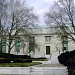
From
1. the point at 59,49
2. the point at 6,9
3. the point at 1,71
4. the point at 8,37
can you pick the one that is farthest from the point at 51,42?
the point at 1,71

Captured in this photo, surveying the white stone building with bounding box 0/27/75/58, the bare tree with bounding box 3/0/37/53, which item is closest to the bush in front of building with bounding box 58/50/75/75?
the bare tree with bounding box 3/0/37/53

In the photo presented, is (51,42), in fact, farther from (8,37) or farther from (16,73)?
(16,73)

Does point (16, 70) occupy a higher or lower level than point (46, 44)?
lower

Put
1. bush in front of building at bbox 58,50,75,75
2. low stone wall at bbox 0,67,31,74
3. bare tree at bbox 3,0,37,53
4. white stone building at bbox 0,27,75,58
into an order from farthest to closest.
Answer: white stone building at bbox 0,27,75,58
bare tree at bbox 3,0,37,53
low stone wall at bbox 0,67,31,74
bush in front of building at bbox 58,50,75,75

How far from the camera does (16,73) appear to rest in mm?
20141

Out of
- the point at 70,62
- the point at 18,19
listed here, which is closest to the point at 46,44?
the point at 18,19

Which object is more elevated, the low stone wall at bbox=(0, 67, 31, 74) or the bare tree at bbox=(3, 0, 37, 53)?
the bare tree at bbox=(3, 0, 37, 53)

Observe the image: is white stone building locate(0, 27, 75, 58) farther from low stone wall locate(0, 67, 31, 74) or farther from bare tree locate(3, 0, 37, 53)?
low stone wall locate(0, 67, 31, 74)

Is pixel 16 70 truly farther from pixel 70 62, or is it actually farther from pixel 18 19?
pixel 18 19

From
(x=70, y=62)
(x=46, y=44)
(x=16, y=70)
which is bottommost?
Answer: (x=16, y=70)

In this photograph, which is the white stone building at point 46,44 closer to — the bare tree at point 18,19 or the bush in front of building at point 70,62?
the bare tree at point 18,19

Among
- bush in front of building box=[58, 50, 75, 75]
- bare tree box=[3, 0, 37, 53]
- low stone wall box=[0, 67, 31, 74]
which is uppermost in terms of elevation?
bare tree box=[3, 0, 37, 53]

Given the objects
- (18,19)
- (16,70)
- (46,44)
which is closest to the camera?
(16,70)

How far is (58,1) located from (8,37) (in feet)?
37.4
